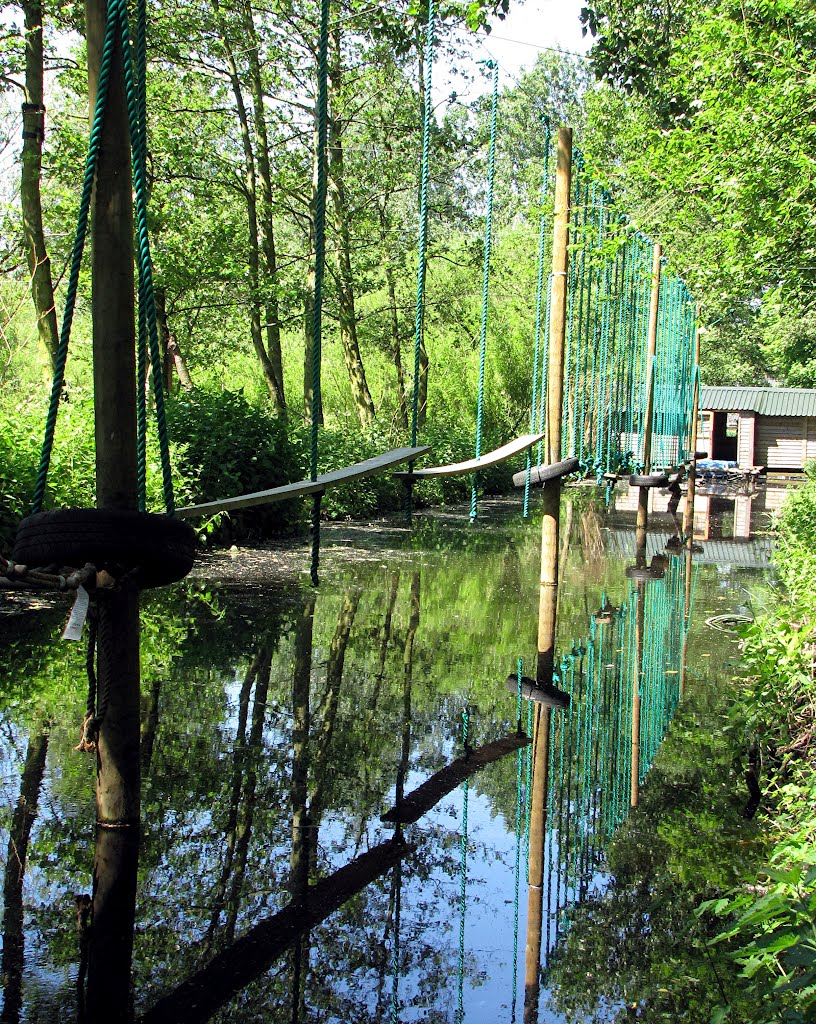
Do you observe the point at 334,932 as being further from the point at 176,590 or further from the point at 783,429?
the point at 783,429

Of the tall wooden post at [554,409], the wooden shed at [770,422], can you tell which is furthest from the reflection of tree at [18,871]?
the wooden shed at [770,422]

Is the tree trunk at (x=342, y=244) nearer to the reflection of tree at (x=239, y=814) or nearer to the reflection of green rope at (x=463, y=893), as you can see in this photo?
the reflection of tree at (x=239, y=814)

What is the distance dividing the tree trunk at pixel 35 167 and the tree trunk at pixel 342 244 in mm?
5968

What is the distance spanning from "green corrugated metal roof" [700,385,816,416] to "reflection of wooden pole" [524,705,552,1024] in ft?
101

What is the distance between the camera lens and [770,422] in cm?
3691

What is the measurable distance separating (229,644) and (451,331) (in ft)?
61.1

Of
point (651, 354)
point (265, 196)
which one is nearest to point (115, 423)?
point (651, 354)

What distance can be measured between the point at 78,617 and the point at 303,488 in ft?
4.96

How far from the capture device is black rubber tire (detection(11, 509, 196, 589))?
386 centimetres

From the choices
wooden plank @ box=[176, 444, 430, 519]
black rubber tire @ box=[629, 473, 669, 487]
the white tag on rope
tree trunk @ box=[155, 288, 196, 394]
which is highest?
tree trunk @ box=[155, 288, 196, 394]

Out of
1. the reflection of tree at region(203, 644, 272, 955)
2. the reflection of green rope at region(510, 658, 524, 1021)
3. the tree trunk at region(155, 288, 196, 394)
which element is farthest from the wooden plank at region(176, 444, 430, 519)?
the tree trunk at region(155, 288, 196, 394)

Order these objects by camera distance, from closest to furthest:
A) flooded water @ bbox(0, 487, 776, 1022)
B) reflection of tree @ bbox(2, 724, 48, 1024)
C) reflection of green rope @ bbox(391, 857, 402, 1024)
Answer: reflection of tree @ bbox(2, 724, 48, 1024) < reflection of green rope @ bbox(391, 857, 402, 1024) < flooded water @ bbox(0, 487, 776, 1022)

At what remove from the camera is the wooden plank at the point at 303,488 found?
182 inches

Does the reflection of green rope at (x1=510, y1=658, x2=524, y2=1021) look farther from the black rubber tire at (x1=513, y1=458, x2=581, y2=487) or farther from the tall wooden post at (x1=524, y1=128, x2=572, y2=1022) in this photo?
the black rubber tire at (x1=513, y1=458, x2=581, y2=487)
